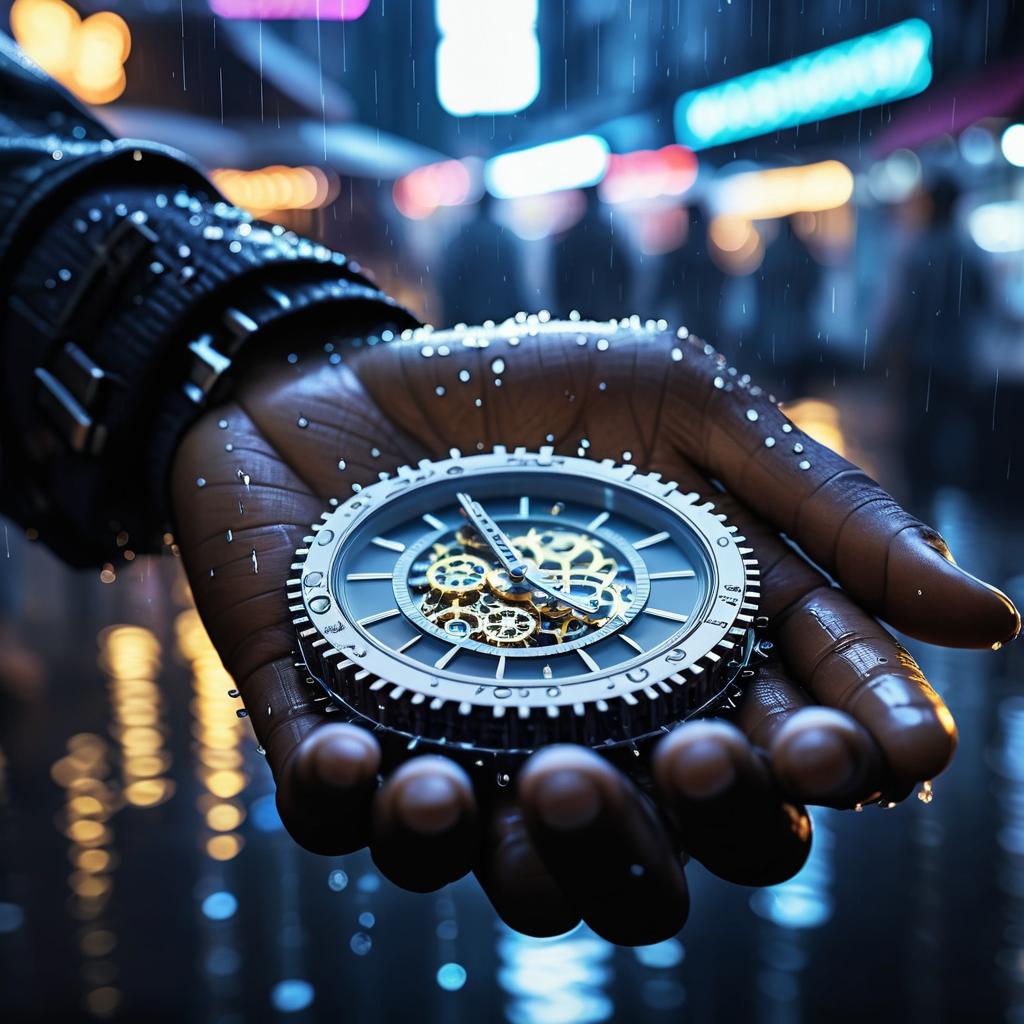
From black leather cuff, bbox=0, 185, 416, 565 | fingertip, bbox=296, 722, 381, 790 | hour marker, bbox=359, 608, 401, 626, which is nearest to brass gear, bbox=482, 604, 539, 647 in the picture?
hour marker, bbox=359, 608, 401, 626

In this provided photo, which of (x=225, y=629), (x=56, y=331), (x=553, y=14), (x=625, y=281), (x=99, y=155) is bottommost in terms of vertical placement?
(x=625, y=281)

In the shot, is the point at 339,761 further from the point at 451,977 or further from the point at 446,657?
the point at 451,977

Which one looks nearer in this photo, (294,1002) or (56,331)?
(56,331)

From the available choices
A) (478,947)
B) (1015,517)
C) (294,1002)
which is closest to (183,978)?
(294,1002)

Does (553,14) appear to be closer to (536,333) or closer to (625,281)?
(625,281)

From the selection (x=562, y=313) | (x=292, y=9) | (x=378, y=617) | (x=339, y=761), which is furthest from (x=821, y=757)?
(x=292, y=9)

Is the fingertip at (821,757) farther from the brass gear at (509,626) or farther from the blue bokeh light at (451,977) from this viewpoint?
the blue bokeh light at (451,977)
